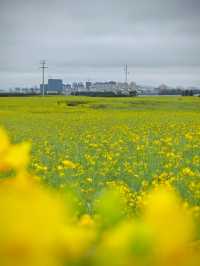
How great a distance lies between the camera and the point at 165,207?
318 mm

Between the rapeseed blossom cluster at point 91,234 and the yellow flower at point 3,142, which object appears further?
the yellow flower at point 3,142

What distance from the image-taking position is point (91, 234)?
338 mm

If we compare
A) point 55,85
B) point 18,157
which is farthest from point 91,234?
point 55,85

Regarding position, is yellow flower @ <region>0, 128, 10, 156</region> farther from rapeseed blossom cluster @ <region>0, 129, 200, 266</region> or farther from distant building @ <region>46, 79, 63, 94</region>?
distant building @ <region>46, 79, 63, 94</region>

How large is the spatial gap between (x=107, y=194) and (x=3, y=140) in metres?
0.11

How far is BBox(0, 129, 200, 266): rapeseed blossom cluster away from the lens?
11.1 inches

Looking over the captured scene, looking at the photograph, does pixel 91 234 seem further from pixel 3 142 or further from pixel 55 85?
pixel 55 85

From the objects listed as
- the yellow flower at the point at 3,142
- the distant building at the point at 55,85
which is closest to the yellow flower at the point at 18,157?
the yellow flower at the point at 3,142

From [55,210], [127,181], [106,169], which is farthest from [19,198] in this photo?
[106,169]

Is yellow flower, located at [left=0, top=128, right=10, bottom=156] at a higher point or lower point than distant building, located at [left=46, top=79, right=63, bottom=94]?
lower

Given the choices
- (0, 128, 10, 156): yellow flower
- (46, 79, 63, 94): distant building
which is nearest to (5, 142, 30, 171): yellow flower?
(0, 128, 10, 156): yellow flower

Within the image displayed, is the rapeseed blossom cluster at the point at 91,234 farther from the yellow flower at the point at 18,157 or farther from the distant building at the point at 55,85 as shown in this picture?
the distant building at the point at 55,85

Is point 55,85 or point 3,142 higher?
point 55,85

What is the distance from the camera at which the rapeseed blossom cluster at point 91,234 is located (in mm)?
282
